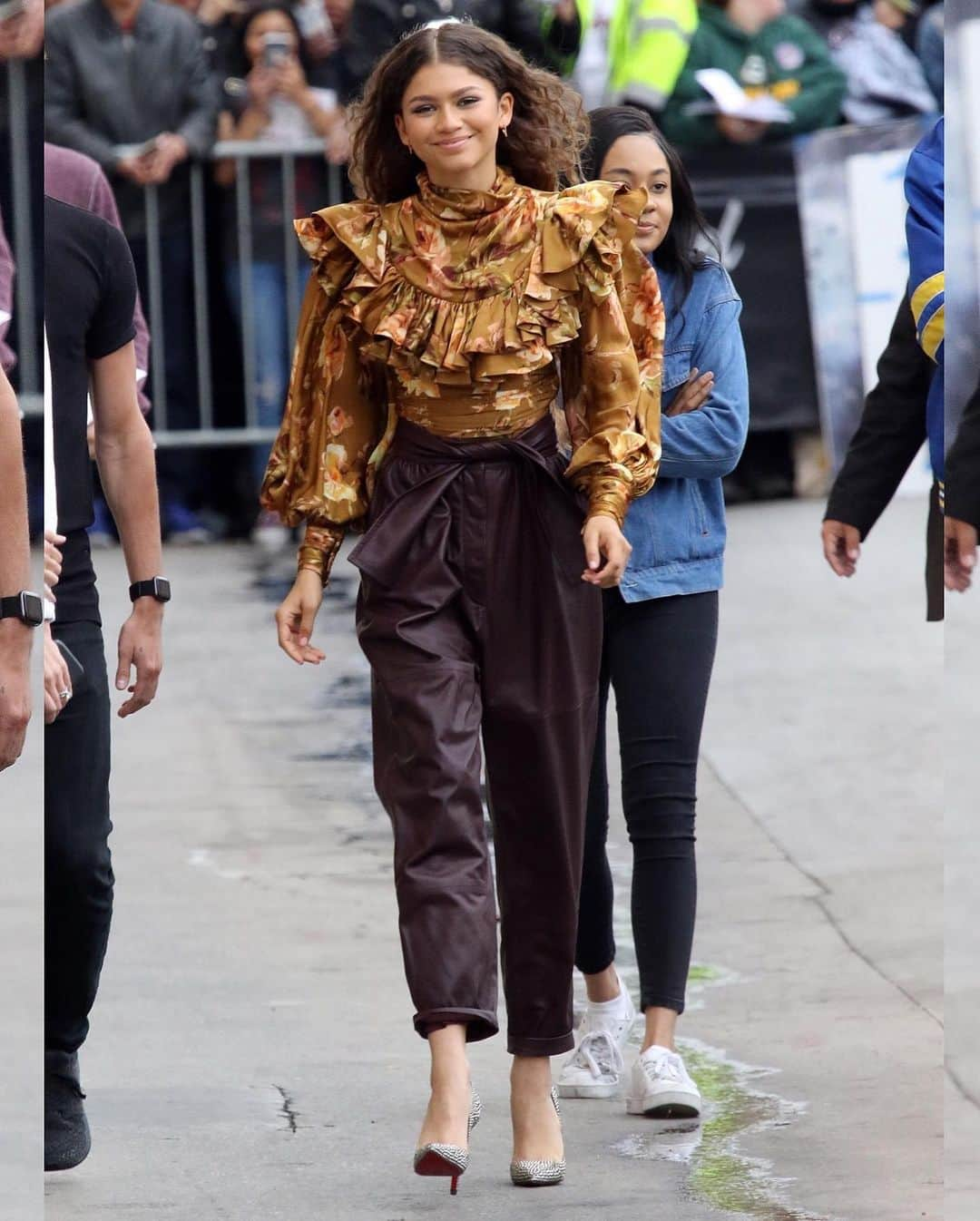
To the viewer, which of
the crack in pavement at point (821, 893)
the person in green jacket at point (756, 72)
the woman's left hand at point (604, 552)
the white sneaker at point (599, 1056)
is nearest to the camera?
the woman's left hand at point (604, 552)

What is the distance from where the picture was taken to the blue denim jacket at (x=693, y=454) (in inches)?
175

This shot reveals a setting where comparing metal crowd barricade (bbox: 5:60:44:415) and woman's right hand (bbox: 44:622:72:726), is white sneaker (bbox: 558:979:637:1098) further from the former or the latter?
metal crowd barricade (bbox: 5:60:44:415)

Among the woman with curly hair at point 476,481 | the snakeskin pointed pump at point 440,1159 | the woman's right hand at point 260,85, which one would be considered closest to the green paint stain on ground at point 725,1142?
the woman with curly hair at point 476,481

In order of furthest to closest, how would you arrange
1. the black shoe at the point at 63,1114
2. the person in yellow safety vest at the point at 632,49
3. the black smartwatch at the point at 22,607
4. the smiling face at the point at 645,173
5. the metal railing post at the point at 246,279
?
1. the metal railing post at the point at 246,279
2. the person in yellow safety vest at the point at 632,49
3. the smiling face at the point at 645,173
4. the black shoe at the point at 63,1114
5. the black smartwatch at the point at 22,607

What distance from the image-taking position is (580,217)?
3.93 metres

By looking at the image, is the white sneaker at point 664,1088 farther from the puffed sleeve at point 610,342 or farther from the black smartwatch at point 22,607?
the black smartwatch at point 22,607

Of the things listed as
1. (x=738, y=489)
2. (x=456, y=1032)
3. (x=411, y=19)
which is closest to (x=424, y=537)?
(x=456, y=1032)

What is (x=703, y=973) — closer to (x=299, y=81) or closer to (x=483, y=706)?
(x=483, y=706)

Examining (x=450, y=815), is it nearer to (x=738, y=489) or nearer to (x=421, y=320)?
(x=421, y=320)

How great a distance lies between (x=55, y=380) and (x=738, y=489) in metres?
7.00

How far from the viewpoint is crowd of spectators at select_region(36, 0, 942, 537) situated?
9680mm

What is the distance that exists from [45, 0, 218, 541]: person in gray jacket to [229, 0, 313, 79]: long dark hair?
148mm

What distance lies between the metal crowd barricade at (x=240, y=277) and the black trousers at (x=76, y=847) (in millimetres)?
6330

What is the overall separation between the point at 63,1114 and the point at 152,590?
2.81 ft
